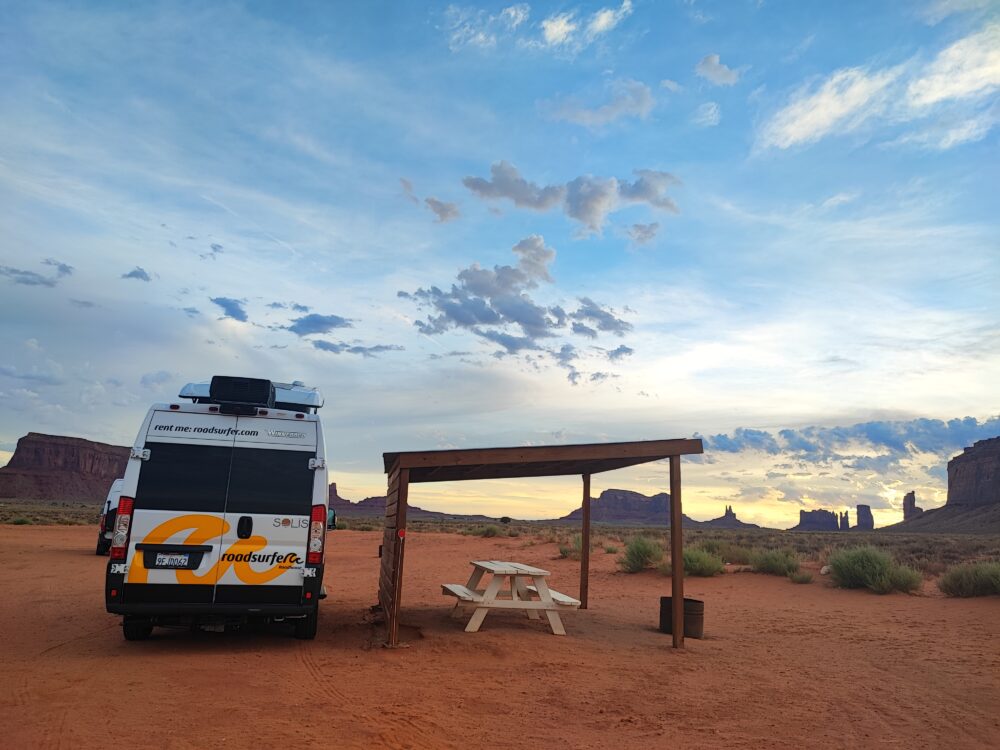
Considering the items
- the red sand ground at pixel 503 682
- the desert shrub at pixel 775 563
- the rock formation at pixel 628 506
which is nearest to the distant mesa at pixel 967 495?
the rock formation at pixel 628 506

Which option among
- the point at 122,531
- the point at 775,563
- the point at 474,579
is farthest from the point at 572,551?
the point at 122,531

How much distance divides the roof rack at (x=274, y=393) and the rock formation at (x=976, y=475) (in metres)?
117

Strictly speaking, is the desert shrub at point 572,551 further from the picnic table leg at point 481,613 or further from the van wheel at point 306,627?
the van wheel at point 306,627

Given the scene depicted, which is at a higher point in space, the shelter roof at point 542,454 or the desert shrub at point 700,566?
the shelter roof at point 542,454

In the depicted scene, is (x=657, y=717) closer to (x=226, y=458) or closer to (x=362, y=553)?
(x=226, y=458)

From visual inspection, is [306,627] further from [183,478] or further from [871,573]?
[871,573]

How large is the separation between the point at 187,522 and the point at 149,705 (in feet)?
7.67

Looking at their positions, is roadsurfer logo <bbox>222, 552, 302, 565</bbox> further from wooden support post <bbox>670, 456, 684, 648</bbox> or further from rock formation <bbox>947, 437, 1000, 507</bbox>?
rock formation <bbox>947, 437, 1000, 507</bbox>

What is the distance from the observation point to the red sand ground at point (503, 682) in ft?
19.1

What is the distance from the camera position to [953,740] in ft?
20.7

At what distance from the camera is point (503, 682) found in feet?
25.2

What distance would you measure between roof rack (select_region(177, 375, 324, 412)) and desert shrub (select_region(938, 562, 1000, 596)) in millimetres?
14185

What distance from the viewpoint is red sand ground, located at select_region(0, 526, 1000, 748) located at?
→ 582 centimetres

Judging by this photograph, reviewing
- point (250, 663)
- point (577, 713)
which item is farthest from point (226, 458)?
point (577, 713)
